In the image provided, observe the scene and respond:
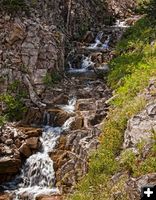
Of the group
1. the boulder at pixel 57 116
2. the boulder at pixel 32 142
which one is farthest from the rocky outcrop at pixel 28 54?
the boulder at pixel 32 142

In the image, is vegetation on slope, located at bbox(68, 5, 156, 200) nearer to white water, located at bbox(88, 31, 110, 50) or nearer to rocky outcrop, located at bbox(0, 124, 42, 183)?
white water, located at bbox(88, 31, 110, 50)

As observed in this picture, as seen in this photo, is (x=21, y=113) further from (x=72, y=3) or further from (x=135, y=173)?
(x=72, y=3)

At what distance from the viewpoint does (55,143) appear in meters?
19.7

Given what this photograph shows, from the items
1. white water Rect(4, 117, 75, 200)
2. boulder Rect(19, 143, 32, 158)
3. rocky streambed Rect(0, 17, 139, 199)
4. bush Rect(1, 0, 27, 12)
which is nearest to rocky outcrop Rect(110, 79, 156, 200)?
rocky streambed Rect(0, 17, 139, 199)

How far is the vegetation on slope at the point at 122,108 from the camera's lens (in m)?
14.4

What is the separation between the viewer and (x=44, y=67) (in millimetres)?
26297

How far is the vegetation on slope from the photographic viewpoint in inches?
569

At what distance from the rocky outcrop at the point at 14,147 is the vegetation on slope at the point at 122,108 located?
3574mm

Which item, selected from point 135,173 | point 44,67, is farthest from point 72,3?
point 135,173

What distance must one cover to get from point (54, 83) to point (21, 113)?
172 inches

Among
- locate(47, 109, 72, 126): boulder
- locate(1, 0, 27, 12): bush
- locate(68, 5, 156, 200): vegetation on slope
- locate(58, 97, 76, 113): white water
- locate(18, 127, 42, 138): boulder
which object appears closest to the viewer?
locate(68, 5, 156, 200): vegetation on slope

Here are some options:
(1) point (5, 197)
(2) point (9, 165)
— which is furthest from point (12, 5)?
(1) point (5, 197)

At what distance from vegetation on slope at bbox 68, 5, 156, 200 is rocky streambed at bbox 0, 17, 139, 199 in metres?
0.81

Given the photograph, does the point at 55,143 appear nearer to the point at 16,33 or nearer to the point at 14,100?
the point at 14,100
